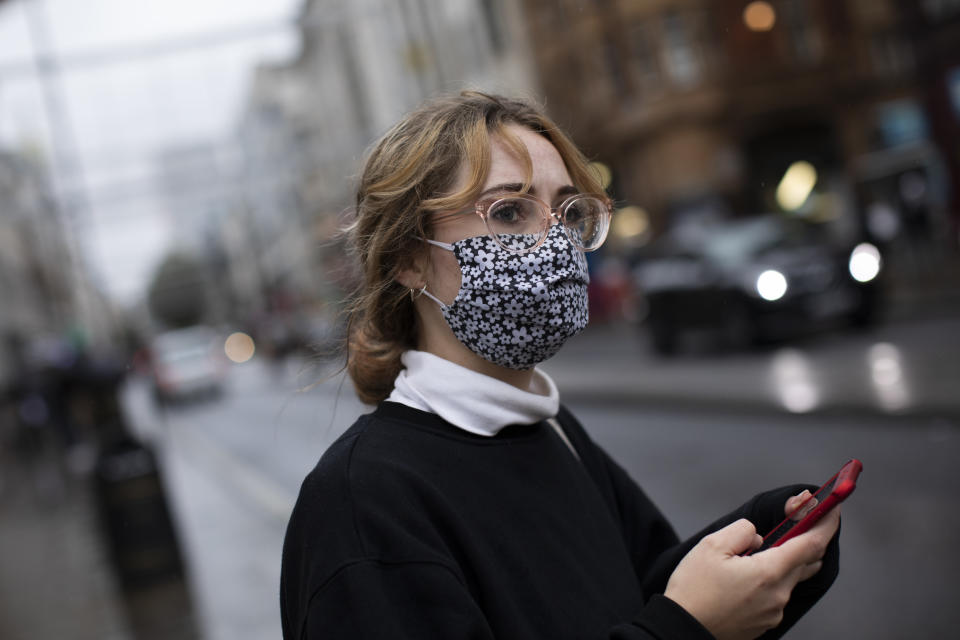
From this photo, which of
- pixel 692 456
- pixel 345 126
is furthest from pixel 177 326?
pixel 692 456

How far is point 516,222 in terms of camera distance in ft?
5.31

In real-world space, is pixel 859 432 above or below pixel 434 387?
below

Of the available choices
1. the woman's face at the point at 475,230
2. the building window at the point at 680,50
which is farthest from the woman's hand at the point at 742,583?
the building window at the point at 680,50

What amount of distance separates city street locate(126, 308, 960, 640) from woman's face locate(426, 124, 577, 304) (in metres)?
0.43

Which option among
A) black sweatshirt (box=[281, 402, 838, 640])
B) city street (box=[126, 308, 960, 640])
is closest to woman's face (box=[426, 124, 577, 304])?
black sweatshirt (box=[281, 402, 838, 640])

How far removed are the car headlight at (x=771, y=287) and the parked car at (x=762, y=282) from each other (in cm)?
1

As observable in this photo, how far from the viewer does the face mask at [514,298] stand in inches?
63.7

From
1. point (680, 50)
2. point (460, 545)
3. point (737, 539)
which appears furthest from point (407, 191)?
point (680, 50)

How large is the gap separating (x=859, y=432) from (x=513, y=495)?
6028mm

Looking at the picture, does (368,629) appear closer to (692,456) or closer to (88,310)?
(692,456)

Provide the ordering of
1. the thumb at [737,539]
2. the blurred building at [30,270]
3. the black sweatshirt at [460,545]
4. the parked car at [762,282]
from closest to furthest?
the black sweatshirt at [460,545], the thumb at [737,539], the parked car at [762,282], the blurred building at [30,270]

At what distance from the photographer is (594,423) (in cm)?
922

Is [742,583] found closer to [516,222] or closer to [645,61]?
[516,222]

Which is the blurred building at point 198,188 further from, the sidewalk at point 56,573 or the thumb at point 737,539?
the thumb at point 737,539
